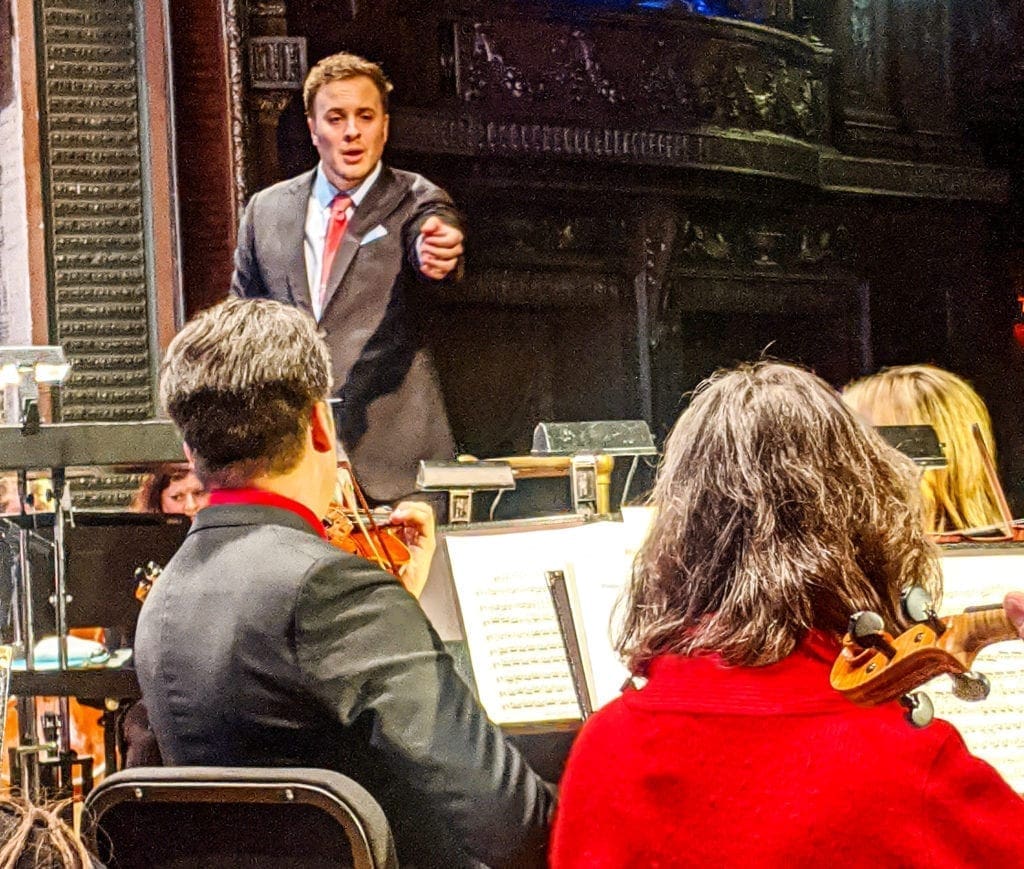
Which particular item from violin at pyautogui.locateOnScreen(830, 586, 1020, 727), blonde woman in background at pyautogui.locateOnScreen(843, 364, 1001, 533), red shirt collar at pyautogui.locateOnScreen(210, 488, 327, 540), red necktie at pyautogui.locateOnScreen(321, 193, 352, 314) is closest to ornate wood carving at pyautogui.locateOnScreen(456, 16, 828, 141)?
red necktie at pyautogui.locateOnScreen(321, 193, 352, 314)

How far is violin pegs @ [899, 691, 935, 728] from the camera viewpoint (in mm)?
1389

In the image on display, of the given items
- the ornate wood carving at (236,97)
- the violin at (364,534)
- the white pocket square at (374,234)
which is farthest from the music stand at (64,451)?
the ornate wood carving at (236,97)

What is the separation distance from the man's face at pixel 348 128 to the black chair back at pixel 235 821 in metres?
3.61

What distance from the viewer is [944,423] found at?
3.07m

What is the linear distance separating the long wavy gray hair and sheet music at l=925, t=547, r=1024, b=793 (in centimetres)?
47

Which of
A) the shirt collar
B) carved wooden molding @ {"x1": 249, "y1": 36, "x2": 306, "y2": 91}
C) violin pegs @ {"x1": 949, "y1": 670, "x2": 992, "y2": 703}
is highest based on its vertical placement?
carved wooden molding @ {"x1": 249, "y1": 36, "x2": 306, "y2": 91}

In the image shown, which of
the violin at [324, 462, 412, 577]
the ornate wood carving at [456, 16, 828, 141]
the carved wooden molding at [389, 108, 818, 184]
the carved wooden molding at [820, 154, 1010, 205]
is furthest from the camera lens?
the carved wooden molding at [820, 154, 1010, 205]

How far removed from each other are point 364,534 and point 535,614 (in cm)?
35

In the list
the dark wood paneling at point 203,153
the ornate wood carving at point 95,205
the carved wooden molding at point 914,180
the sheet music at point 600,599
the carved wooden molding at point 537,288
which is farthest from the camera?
the carved wooden molding at point 914,180

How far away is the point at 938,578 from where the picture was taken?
1672 millimetres

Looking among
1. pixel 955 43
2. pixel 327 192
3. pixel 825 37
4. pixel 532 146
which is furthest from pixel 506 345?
pixel 955 43

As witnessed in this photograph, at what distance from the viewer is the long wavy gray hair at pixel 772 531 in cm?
151

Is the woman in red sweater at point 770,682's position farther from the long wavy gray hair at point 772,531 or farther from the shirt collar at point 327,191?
the shirt collar at point 327,191

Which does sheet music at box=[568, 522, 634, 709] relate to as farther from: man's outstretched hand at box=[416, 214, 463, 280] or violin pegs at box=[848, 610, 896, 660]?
man's outstretched hand at box=[416, 214, 463, 280]
